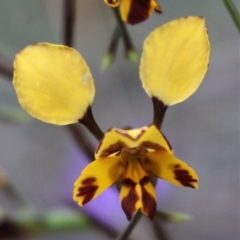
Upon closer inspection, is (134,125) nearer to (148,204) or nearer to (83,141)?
(83,141)

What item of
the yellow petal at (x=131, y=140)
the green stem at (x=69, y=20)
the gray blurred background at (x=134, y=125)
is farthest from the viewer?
the gray blurred background at (x=134, y=125)

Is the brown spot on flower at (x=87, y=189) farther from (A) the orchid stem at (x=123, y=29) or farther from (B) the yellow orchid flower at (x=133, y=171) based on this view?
(A) the orchid stem at (x=123, y=29)

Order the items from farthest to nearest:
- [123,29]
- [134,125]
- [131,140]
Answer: [134,125], [123,29], [131,140]

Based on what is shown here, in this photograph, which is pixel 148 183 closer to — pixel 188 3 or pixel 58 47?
pixel 58 47

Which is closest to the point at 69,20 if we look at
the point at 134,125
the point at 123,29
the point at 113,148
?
the point at 123,29

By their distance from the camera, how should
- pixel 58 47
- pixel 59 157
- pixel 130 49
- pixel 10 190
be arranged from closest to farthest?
pixel 58 47 → pixel 130 49 → pixel 10 190 → pixel 59 157

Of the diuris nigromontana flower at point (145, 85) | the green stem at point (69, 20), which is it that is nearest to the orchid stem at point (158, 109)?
the diuris nigromontana flower at point (145, 85)

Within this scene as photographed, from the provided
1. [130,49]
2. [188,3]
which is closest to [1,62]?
[130,49]

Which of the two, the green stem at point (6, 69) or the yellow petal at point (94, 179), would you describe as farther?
the green stem at point (6, 69)
